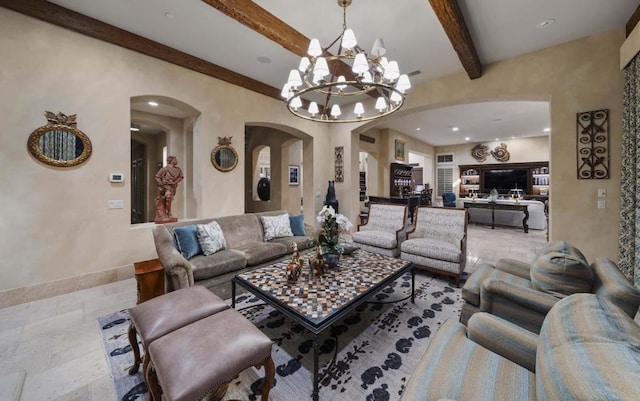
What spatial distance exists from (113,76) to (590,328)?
4.86 meters

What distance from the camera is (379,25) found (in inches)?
115

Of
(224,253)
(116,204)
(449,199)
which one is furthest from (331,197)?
(449,199)

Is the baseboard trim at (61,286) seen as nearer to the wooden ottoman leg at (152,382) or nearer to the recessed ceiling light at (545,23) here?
the wooden ottoman leg at (152,382)

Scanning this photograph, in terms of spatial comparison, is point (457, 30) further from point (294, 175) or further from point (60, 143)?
point (294, 175)

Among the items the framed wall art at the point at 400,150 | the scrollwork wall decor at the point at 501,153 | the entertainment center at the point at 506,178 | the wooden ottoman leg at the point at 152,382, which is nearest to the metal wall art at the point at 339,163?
the framed wall art at the point at 400,150

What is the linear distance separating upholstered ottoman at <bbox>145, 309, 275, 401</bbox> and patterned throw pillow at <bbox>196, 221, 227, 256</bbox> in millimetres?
1643

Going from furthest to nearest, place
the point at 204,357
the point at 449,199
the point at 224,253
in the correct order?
the point at 449,199 < the point at 224,253 < the point at 204,357

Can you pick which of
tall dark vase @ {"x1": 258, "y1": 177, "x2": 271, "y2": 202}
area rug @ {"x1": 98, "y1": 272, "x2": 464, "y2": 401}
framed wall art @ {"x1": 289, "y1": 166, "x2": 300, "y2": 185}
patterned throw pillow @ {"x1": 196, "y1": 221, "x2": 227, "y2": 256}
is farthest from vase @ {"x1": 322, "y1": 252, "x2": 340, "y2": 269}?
tall dark vase @ {"x1": 258, "y1": 177, "x2": 271, "y2": 202}

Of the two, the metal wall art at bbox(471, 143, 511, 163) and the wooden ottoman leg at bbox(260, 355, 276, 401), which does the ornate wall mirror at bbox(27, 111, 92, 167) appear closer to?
the wooden ottoman leg at bbox(260, 355, 276, 401)

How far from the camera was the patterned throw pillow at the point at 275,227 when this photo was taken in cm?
382

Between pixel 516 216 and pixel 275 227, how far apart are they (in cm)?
708

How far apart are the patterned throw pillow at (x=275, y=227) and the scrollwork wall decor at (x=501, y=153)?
392 inches

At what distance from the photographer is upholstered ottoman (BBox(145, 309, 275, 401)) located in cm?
109

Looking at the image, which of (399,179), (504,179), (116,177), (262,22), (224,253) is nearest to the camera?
(262,22)
